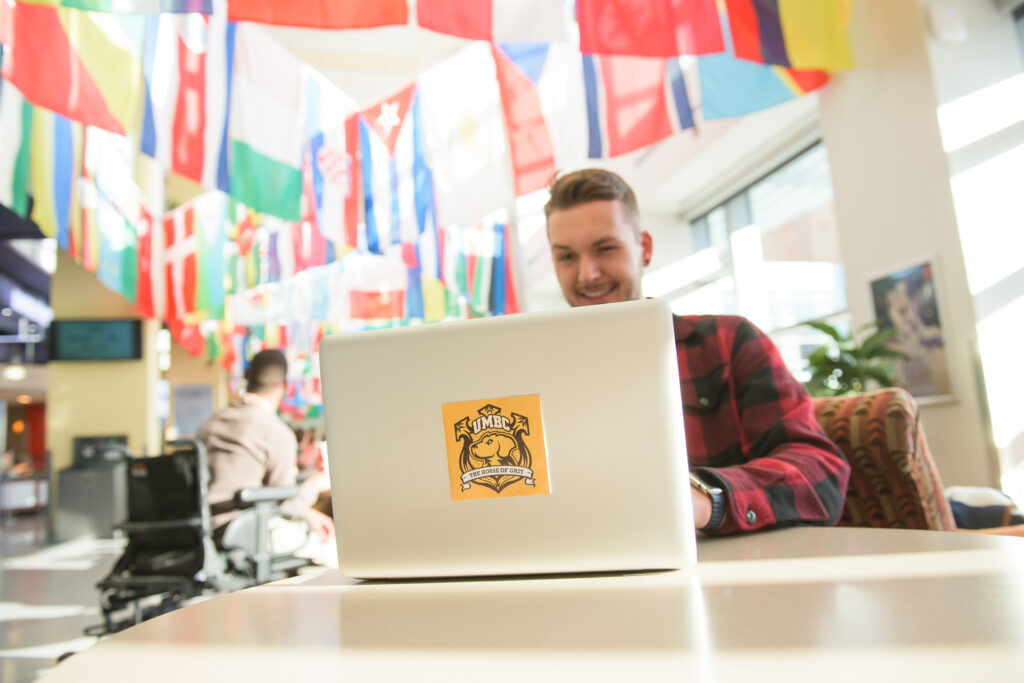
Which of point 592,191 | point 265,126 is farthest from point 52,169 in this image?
point 592,191

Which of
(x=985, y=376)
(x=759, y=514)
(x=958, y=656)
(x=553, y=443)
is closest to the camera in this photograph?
(x=958, y=656)

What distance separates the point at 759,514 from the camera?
92 cm

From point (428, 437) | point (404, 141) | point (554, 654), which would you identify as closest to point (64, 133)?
point (404, 141)

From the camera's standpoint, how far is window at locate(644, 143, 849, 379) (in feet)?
20.7

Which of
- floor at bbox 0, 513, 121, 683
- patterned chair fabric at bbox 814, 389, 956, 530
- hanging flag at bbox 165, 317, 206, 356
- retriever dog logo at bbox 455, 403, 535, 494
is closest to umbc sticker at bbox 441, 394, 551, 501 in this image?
retriever dog logo at bbox 455, 403, 535, 494

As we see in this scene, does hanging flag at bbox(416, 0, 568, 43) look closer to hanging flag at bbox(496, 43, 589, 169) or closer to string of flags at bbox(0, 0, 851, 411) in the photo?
string of flags at bbox(0, 0, 851, 411)

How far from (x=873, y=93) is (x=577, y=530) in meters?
4.77

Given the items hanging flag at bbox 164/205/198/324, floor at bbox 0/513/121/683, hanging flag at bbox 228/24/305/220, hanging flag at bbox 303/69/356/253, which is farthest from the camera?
hanging flag at bbox 164/205/198/324

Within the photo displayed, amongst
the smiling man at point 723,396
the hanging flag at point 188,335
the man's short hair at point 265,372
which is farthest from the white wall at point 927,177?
the hanging flag at point 188,335

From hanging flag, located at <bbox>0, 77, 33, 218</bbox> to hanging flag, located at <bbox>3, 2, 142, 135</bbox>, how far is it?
41 cm

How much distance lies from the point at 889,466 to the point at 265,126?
3384 mm

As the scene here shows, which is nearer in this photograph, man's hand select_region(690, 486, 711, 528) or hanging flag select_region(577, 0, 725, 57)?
man's hand select_region(690, 486, 711, 528)

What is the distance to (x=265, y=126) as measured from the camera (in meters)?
3.72

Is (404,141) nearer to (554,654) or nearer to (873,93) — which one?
(873,93)
